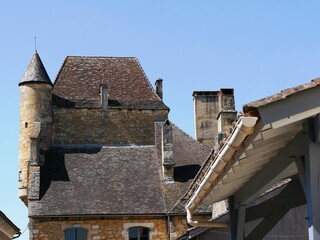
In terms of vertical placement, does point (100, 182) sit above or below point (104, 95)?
below

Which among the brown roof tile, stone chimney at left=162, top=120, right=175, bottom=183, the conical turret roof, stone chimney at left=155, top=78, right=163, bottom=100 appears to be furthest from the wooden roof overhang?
stone chimney at left=155, top=78, right=163, bottom=100

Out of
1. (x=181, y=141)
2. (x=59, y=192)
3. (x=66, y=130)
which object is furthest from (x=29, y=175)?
(x=181, y=141)

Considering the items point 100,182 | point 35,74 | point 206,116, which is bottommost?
point 100,182

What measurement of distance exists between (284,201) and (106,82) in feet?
98.7

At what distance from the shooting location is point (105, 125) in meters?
36.9

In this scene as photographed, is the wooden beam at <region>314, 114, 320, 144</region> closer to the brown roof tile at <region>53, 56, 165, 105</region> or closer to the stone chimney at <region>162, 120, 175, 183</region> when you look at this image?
the stone chimney at <region>162, 120, 175, 183</region>

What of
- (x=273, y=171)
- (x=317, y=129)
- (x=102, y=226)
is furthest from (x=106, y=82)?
(x=317, y=129)

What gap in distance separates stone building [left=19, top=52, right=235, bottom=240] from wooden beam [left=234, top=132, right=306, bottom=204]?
22266mm

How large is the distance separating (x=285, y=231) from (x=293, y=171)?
5.10m

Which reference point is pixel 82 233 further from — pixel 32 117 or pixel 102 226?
pixel 32 117

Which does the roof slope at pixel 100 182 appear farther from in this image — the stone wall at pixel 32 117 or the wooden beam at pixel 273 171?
the wooden beam at pixel 273 171

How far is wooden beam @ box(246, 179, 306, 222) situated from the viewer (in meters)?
8.12

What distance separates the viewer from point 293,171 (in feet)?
25.3

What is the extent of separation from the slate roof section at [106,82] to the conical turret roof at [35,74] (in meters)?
1.34
